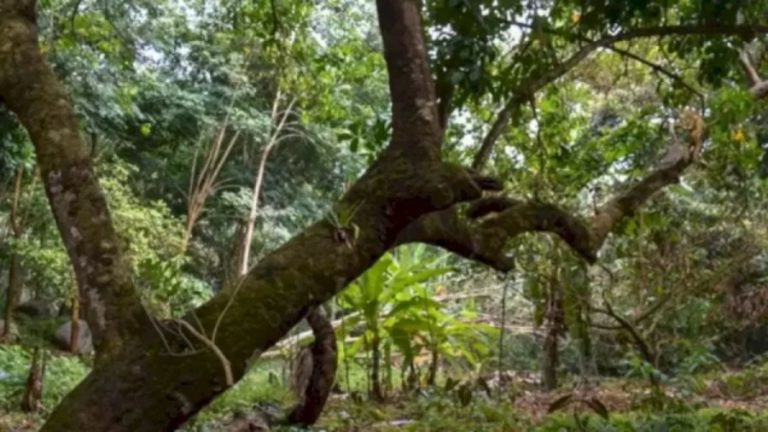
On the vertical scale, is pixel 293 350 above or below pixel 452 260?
below

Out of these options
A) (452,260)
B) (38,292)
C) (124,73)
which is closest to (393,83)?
(452,260)

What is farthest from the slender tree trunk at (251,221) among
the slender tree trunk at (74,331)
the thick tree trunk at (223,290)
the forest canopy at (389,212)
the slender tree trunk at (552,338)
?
the thick tree trunk at (223,290)

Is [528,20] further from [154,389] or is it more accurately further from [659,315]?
[659,315]

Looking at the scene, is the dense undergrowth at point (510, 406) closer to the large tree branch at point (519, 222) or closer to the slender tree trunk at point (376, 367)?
the slender tree trunk at point (376, 367)

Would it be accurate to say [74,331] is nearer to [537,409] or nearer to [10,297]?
[10,297]

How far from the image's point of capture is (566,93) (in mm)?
7000

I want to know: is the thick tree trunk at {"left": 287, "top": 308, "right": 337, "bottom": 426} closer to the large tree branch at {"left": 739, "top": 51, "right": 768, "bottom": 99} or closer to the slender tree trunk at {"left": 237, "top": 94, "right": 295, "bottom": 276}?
the large tree branch at {"left": 739, "top": 51, "right": 768, "bottom": 99}

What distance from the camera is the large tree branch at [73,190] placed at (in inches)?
93.1

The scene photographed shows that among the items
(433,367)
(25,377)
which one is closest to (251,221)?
(25,377)

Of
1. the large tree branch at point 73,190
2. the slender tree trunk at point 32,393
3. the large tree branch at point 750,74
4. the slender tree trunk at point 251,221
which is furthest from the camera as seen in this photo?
the slender tree trunk at point 251,221

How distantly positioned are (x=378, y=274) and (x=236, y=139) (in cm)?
918

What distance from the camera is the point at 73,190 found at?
2438 millimetres

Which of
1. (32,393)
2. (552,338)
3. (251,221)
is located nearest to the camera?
(32,393)

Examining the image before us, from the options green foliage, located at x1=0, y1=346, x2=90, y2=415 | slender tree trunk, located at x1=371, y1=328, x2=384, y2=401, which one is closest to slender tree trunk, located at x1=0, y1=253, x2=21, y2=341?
green foliage, located at x1=0, y1=346, x2=90, y2=415
